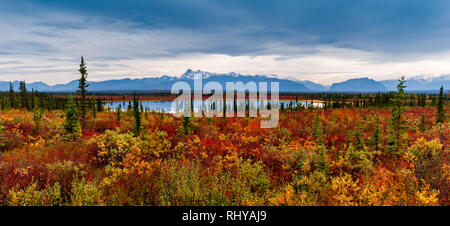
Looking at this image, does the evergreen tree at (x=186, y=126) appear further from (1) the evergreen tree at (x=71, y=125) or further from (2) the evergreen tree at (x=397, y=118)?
(2) the evergreen tree at (x=397, y=118)

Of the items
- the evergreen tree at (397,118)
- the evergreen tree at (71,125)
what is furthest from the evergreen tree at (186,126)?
the evergreen tree at (397,118)

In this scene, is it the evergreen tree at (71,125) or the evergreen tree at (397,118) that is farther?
the evergreen tree at (71,125)

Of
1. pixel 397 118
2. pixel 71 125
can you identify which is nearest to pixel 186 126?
pixel 71 125

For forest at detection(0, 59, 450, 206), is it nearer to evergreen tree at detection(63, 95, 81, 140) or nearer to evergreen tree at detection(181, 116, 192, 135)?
evergreen tree at detection(63, 95, 81, 140)

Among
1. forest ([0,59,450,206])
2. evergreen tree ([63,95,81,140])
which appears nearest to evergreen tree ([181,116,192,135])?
forest ([0,59,450,206])

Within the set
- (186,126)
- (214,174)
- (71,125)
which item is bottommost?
(214,174)

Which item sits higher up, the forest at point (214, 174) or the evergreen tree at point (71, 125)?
the evergreen tree at point (71, 125)

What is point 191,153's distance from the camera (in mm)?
9820

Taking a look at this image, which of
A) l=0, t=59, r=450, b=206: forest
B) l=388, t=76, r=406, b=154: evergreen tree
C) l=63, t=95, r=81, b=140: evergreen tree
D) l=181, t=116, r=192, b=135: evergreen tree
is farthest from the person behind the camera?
l=181, t=116, r=192, b=135: evergreen tree

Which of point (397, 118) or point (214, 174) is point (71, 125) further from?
point (397, 118)

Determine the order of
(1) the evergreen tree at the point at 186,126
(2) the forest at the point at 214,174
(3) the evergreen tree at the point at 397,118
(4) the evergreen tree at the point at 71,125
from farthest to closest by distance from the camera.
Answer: (1) the evergreen tree at the point at 186,126
(4) the evergreen tree at the point at 71,125
(3) the evergreen tree at the point at 397,118
(2) the forest at the point at 214,174

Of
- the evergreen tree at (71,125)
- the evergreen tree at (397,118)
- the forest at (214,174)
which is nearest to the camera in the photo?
Answer: the forest at (214,174)
